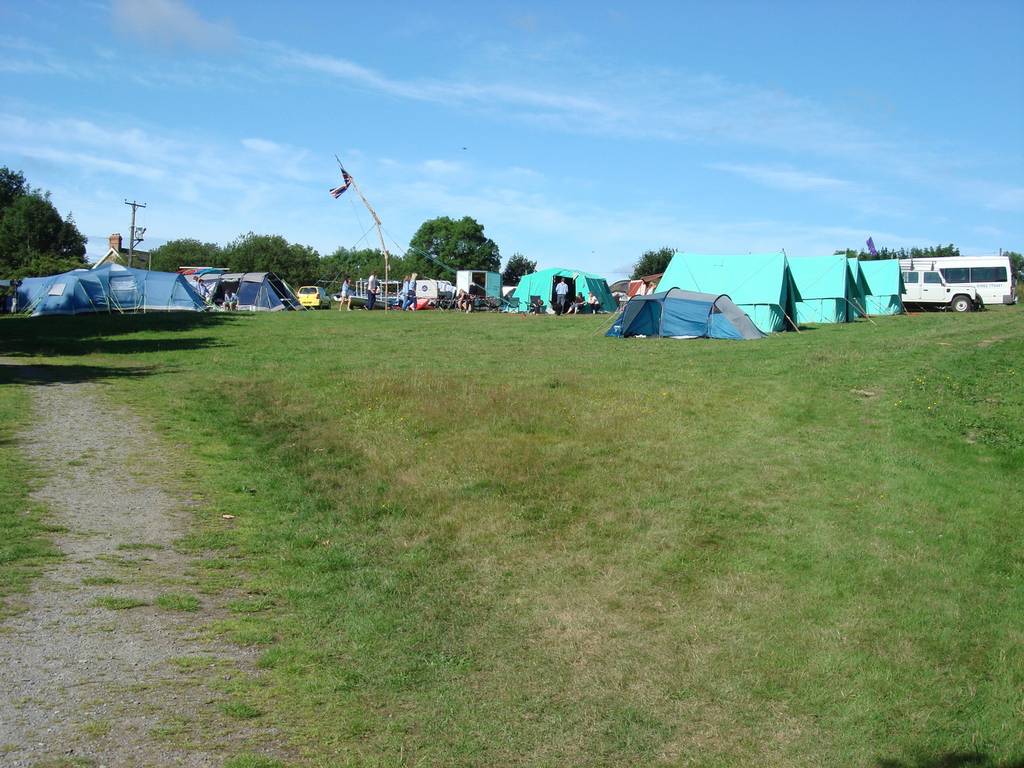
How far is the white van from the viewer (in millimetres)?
41844

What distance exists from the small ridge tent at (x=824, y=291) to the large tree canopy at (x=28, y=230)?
192 feet

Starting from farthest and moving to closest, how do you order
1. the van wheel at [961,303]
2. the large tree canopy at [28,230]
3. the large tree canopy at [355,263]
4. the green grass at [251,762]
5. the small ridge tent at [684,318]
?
the large tree canopy at [355,263] < the large tree canopy at [28,230] < the van wheel at [961,303] < the small ridge tent at [684,318] < the green grass at [251,762]

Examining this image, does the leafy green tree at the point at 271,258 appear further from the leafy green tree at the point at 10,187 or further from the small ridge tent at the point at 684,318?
the small ridge tent at the point at 684,318

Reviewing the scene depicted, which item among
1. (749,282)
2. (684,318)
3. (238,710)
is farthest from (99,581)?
(749,282)

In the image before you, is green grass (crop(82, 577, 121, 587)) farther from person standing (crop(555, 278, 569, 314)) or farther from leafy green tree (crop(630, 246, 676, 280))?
leafy green tree (crop(630, 246, 676, 280))

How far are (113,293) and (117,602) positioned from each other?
33.0m

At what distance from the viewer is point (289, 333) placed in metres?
26.5

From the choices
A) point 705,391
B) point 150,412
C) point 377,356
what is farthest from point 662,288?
point 150,412

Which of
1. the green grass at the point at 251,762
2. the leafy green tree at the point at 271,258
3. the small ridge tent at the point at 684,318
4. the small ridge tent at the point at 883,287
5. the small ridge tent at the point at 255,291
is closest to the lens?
the green grass at the point at 251,762

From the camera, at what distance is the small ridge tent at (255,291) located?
1722 inches

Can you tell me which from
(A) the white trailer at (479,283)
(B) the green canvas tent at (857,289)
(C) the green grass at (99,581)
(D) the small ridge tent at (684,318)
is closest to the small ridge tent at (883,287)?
(B) the green canvas tent at (857,289)

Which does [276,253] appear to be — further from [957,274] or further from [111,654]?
[111,654]

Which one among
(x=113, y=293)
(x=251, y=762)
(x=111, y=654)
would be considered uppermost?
(x=113, y=293)

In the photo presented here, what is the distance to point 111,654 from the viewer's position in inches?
258
